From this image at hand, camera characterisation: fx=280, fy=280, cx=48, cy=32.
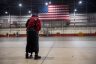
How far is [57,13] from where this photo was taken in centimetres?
2792

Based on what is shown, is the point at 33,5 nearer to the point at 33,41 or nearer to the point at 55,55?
the point at 55,55

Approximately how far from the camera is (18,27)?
3092 cm

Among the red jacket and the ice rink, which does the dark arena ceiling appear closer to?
the ice rink

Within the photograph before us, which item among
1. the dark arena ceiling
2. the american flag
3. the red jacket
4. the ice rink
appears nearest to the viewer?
the ice rink

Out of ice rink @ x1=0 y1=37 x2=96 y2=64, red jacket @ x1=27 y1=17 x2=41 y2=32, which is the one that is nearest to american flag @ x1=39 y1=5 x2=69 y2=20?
ice rink @ x1=0 y1=37 x2=96 y2=64

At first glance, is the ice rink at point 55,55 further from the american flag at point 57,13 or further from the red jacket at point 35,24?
the american flag at point 57,13

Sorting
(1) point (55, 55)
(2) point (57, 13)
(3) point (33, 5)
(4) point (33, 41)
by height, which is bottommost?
(1) point (55, 55)

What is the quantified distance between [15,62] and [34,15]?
1.71 meters

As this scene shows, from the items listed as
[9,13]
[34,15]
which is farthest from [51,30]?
[34,15]

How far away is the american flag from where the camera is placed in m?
27.5

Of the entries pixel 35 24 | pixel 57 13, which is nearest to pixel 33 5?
pixel 57 13

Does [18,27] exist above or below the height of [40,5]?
below

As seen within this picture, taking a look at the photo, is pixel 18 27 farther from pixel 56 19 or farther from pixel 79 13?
pixel 79 13

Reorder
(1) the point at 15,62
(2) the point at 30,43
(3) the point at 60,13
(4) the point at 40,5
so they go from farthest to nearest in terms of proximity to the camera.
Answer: (4) the point at 40,5 < (3) the point at 60,13 < (2) the point at 30,43 < (1) the point at 15,62
